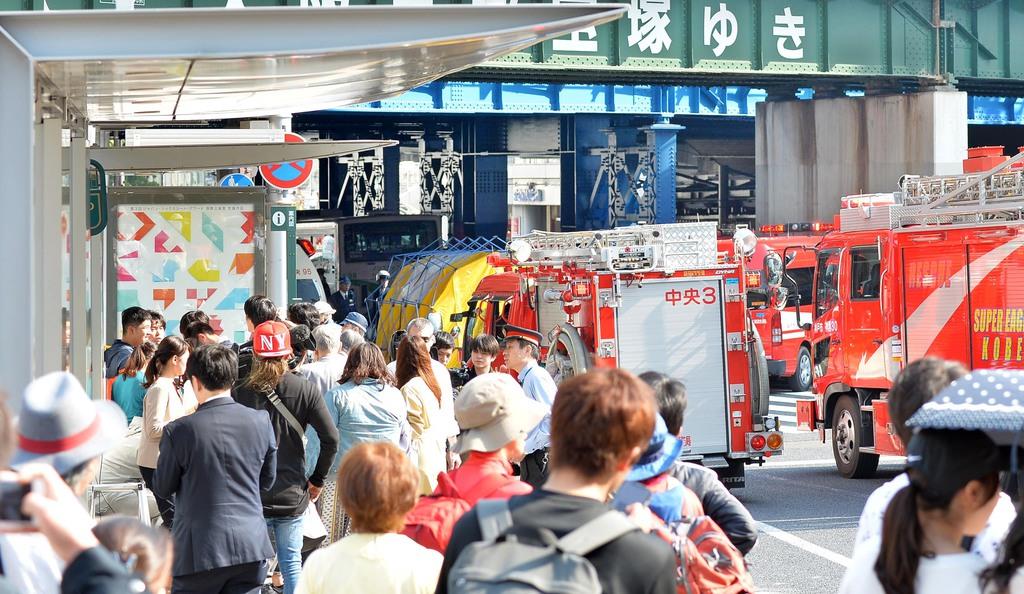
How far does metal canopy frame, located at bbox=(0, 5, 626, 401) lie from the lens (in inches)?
211

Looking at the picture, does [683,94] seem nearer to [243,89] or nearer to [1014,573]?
[243,89]

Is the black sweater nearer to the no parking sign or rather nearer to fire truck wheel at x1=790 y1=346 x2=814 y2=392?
the no parking sign

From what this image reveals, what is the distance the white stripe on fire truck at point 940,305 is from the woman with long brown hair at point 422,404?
259 inches

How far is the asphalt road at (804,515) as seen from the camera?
10.2 m

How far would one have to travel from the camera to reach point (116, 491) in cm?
770

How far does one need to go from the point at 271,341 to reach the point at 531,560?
461 centimetres

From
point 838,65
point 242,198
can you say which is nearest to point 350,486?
point 242,198

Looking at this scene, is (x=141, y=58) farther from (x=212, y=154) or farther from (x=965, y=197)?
(x=965, y=197)

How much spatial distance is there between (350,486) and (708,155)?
50.5 meters

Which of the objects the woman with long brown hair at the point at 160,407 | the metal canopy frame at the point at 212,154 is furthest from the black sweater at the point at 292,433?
the metal canopy frame at the point at 212,154

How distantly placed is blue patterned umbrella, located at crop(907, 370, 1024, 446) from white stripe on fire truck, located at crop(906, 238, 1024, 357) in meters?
9.94

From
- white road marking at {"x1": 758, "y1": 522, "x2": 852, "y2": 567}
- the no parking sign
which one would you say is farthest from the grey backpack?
the no parking sign

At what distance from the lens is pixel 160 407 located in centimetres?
754

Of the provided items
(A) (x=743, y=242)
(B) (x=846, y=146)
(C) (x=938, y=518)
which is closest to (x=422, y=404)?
(C) (x=938, y=518)
